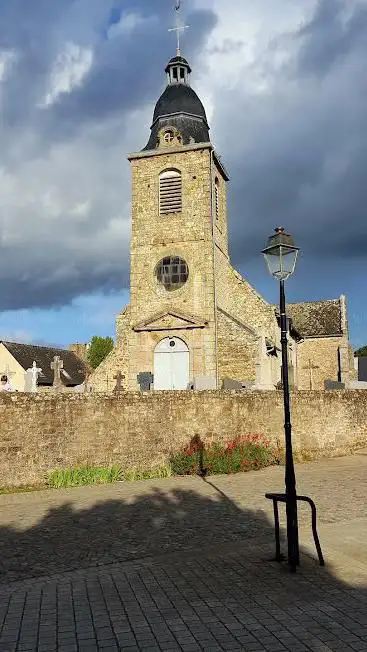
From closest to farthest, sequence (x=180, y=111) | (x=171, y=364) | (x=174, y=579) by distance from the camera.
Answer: (x=174, y=579)
(x=171, y=364)
(x=180, y=111)

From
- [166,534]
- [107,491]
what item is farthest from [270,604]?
[107,491]

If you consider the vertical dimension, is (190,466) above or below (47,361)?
below

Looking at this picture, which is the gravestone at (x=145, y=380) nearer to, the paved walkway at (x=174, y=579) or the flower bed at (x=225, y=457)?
the flower bed at (x=225, y=457)

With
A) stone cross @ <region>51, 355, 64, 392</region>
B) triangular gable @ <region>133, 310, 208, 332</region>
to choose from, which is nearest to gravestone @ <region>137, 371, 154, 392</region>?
triangular gable @ <region>133, 310, 208, 332</region>

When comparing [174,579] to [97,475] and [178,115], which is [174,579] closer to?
[97,475]

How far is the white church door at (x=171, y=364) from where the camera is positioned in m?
24.8

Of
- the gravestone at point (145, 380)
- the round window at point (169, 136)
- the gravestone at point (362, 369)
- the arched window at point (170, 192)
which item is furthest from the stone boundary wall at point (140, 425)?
the gravestone at point (362, 369)

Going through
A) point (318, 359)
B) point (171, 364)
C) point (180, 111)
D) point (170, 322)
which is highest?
point (180, 111)

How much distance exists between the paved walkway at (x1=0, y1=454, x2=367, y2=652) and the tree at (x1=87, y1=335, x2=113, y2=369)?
1381 inches

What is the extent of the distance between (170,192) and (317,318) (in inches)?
597

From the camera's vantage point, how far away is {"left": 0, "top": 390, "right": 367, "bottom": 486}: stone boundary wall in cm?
1265

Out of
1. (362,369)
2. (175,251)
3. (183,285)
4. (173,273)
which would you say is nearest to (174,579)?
(183,285)

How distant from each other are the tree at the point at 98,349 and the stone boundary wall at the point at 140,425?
2977cm

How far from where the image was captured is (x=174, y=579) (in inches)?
235
